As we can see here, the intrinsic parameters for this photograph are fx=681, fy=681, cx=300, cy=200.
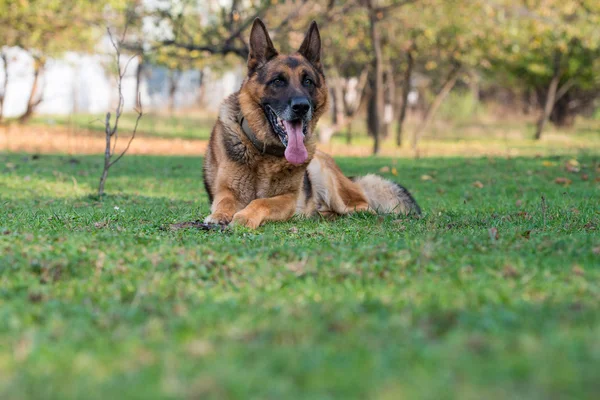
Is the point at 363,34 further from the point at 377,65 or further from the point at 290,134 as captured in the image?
the point at 290,134

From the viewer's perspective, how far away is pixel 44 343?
2.92 m

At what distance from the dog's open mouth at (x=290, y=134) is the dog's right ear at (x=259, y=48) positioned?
0.57 meters

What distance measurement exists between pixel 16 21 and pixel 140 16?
635 cm

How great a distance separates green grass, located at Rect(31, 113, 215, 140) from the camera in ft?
94.9

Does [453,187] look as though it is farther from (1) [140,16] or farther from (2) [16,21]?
(2) [16,21]

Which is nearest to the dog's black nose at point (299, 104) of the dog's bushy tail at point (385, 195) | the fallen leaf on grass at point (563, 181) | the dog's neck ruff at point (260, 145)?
the dog's neck ruff at point (260, 145)

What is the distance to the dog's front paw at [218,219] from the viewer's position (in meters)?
6.55

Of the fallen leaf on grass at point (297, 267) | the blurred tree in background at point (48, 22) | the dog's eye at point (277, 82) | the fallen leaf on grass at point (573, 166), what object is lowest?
the fallen leaf on grass at point (297, 267)

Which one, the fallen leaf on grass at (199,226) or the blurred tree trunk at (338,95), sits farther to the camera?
the blurred tree trunk at (338,95)

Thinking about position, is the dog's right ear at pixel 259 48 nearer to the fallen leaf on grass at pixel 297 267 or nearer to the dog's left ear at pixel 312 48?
the dog's left ear at pixel 312 48

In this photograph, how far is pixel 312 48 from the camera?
7641 mm

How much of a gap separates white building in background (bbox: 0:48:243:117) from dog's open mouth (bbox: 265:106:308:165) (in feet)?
6.53

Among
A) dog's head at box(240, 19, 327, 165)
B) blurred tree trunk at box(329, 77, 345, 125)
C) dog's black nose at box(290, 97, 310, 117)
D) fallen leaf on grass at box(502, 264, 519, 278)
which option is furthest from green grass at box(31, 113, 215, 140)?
fallen leaf on grass at box(502, 264, 519, 278)

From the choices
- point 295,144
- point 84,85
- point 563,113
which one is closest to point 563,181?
point 295,144
